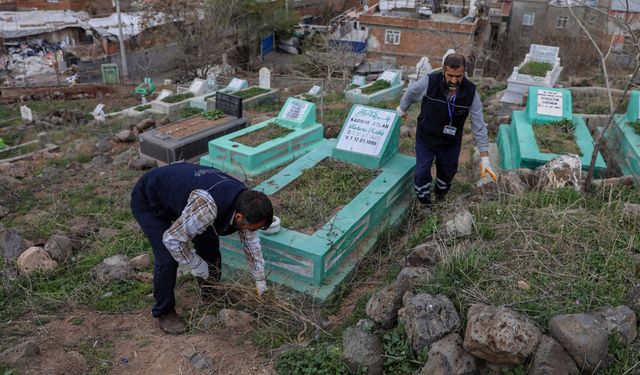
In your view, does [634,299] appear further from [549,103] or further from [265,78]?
[265,78]

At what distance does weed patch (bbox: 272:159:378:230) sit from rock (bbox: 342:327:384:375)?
1646mm

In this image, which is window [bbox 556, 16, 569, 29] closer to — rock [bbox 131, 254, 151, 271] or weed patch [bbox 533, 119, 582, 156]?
weed patch [bbox 533, 119, 582, 156]

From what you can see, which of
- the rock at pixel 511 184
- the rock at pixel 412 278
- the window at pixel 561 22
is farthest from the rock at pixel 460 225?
the window at pixel 561 22

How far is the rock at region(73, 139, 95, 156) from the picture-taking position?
999cm

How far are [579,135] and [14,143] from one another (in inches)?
449

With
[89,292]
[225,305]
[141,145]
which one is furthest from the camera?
[141,145]

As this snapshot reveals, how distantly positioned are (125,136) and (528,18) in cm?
3038

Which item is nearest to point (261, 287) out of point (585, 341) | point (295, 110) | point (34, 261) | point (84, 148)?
point (585, 341)

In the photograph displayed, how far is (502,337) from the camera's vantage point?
2814 millimetres

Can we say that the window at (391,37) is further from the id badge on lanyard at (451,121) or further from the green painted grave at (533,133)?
the id badge on lanyard at (451,121)

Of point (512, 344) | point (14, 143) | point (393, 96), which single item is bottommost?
point (14, 143)

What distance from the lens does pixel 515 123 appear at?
275 inches

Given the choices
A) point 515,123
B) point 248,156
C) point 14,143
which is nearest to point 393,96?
point 515,123

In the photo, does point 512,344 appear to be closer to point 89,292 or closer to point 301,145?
point 89,292
